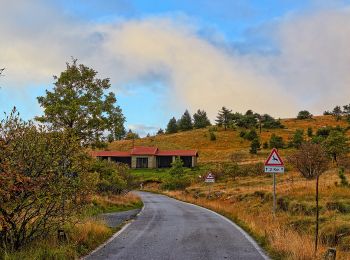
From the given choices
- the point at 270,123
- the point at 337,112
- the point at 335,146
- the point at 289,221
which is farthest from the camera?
the point at 337,112

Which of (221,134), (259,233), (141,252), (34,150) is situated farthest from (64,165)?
(221,134)

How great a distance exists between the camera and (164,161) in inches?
4259

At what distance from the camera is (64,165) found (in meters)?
10.6

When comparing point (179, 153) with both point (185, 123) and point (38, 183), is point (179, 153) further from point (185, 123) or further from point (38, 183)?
point (38, 183)

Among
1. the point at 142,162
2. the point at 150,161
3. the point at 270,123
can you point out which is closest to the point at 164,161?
the point at 150,161

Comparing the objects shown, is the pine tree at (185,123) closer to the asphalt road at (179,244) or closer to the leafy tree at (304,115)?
the leafy tree at (304,115)

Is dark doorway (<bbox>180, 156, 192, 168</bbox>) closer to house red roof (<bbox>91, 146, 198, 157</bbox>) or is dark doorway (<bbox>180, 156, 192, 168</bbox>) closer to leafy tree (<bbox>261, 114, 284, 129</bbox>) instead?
house red roof (<bbox>91, 146, 198, 157</bbox>)

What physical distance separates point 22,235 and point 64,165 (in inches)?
71.3

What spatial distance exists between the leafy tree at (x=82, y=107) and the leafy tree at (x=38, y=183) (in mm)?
19475

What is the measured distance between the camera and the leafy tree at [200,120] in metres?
176

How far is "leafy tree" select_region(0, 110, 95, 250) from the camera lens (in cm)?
930

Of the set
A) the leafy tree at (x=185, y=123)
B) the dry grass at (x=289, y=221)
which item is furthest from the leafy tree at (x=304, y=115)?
the dry grass at (x=289, y=221)

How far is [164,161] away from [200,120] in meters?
74.2

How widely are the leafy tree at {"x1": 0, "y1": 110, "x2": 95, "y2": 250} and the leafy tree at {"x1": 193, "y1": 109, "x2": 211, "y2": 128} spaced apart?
165 m
